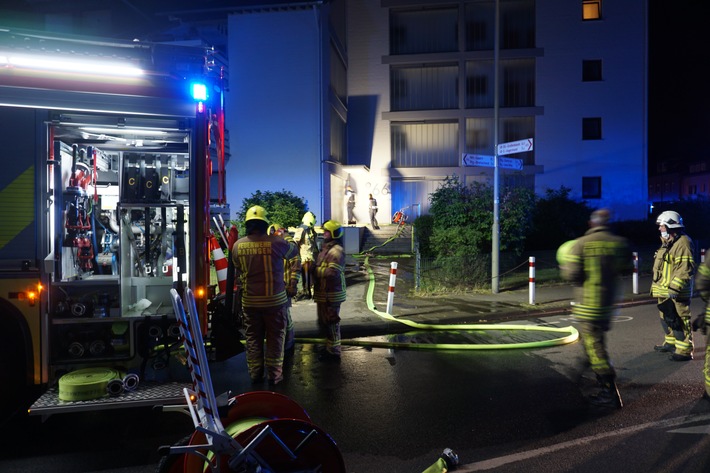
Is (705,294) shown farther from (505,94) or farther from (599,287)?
(505,94)

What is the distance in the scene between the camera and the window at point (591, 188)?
28.6 m

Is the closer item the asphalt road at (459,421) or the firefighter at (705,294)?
the asphalt road at (459,421)

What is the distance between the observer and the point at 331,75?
23.6 m

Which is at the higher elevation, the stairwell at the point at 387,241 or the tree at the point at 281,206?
the tree at the point at 281,206

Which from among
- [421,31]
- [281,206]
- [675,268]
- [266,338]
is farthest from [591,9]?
[266,338]

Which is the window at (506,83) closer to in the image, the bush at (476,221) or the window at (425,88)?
the window at (425,88)

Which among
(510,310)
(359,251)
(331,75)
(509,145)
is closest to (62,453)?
(510,310)

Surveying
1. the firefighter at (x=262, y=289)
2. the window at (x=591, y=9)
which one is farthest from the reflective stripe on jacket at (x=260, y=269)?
the window at (x=591, y=9)

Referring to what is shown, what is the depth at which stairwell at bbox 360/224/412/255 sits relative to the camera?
2233 centimetres

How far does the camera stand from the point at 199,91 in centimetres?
530

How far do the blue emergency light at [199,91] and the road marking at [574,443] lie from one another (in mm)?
3902

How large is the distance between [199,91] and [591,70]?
2759cm

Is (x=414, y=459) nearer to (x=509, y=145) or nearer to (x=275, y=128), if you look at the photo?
(x=509, y=145)

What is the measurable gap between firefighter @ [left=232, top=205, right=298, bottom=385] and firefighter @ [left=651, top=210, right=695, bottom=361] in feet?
15.7
